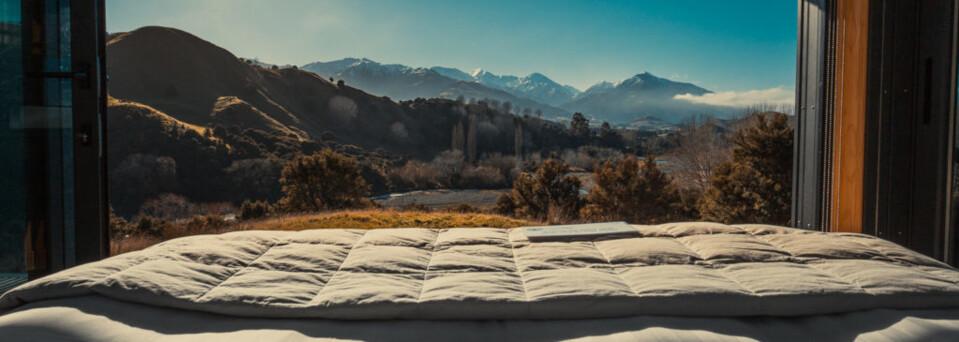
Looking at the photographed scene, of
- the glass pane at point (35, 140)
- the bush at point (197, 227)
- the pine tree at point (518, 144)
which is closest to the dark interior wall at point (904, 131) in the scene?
the glass pane at point (35, 140)

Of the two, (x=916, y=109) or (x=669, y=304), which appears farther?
(x=916, y=109)

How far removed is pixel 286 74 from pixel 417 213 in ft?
10.4

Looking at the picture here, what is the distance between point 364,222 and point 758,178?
4276 mm

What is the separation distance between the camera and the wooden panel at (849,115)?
198 cm

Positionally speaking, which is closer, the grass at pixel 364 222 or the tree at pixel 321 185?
the grass at pixel 364 222

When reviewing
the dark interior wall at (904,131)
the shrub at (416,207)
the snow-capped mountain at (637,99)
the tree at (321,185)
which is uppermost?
the snow-capped mountain at (637,99)

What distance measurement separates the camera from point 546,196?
5.59m

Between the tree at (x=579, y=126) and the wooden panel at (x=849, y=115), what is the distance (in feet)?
12.6

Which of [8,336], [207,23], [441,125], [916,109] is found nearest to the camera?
[8,336]

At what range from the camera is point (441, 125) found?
626 cm

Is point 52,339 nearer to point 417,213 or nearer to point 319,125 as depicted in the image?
point 417,213

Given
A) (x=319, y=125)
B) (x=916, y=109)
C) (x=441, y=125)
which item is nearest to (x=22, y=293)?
(x=916, y=109)

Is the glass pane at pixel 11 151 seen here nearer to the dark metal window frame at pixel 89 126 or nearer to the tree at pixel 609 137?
the dark metal window frame at pixel 89 126

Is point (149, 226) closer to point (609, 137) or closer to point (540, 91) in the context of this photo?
point (540, 91)
